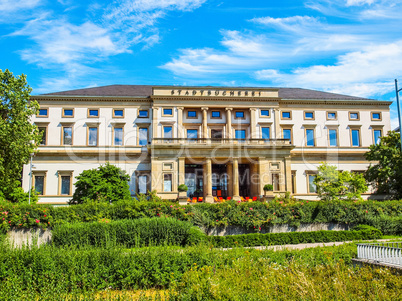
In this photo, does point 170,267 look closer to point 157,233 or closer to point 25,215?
point 157,233

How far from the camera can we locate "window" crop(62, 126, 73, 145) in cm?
4262

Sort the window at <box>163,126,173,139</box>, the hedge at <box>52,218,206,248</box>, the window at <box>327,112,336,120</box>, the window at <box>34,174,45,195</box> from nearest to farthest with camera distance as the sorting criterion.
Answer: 1. the hedge at <box>52,218,206,248</box>
2. the window at <box>34,174,45,195</box>
3. the window at <box>163,126,173,139</box>
4. the window at <box>327,112,336,120</box>

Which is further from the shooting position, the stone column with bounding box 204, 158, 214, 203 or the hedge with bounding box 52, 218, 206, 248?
the stone column with bounding box 204, 158, 214, 203

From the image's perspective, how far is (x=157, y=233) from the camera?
19375 millimetres

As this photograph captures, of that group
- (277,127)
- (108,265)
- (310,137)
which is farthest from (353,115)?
(108,265)

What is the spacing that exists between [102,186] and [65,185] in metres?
13.5

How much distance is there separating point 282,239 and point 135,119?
1091 inches

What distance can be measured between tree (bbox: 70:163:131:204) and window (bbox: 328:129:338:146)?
28.2 metres

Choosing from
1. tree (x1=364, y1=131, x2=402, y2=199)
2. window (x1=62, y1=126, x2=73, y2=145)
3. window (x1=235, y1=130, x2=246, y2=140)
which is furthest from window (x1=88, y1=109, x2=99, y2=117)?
tree (x1=364, y1=131, x2=402, y2=199)

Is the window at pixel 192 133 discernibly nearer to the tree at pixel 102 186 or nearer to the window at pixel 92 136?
the window at pixel 92 136

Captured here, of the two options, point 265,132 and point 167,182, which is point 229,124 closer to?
point 265,132

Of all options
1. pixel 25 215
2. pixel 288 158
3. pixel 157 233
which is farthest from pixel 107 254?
pixel 288 158

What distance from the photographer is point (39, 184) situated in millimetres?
41156

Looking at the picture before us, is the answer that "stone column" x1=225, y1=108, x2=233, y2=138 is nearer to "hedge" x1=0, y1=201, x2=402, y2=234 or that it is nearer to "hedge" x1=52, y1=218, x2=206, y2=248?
"hedge" x1=0, y1=201, x2=402, y2=234
